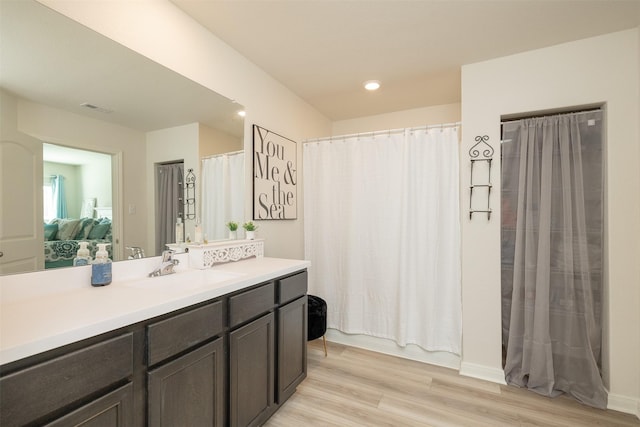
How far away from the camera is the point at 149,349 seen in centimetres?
105

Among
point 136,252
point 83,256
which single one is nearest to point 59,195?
point 83,256

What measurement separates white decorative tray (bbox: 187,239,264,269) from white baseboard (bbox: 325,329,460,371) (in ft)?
4.21

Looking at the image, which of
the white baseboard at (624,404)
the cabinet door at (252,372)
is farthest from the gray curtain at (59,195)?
the white baseboard at (624,404)

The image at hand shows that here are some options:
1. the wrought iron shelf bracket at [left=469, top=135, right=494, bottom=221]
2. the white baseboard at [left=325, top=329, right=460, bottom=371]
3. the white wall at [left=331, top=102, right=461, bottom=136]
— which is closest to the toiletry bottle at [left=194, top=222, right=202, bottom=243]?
the white baseboard at [left=325, top=329, right=460, bottom=371]

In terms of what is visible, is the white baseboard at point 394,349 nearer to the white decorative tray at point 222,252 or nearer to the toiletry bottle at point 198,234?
the white decorative tray at point 222,252

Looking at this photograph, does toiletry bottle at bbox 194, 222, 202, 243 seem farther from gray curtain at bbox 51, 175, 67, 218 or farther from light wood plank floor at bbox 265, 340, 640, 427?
light wood plank floor at bbox 265, 340, 640, 427

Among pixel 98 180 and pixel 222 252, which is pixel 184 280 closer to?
pixel 222 252

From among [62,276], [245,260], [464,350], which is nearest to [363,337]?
[464,350]

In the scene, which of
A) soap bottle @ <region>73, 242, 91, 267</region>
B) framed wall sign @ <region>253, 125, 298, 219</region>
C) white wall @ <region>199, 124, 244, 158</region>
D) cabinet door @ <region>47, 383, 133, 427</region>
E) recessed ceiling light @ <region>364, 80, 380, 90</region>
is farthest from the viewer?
recessed ceiling light @ <region>364, 80, 380, 90</region>

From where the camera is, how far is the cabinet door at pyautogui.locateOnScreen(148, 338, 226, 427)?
108cm

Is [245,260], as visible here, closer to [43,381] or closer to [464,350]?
[43,381]

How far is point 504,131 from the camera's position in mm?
2240

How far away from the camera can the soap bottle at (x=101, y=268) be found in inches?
52.1

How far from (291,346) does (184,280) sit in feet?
2.68
